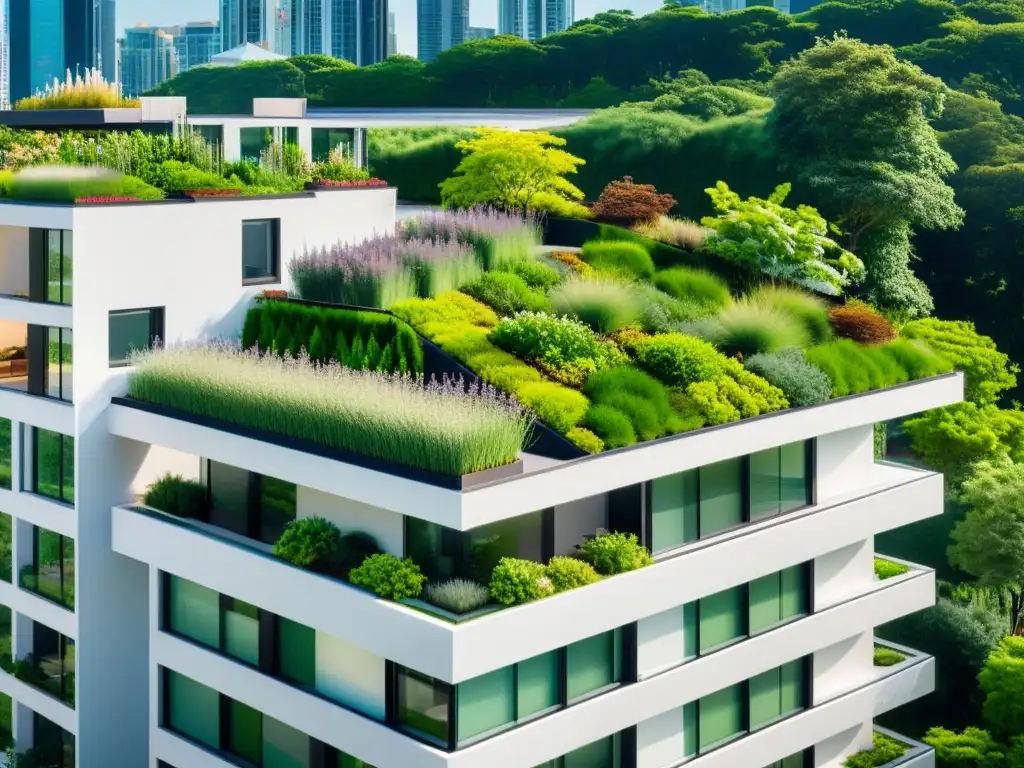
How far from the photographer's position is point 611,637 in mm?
22172

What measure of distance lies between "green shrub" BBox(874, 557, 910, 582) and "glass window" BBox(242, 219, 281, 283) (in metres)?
12.4

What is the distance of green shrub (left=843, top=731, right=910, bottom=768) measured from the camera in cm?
2728

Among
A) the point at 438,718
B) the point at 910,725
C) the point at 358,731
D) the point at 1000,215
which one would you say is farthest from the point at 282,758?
the point at 1000,215

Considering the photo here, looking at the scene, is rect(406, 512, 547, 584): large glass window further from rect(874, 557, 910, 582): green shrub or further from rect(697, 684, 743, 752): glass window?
rect(874, 557, 910, 582): green shrub

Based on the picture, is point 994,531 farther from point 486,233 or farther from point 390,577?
point 390,577

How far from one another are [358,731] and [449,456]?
14.2ft

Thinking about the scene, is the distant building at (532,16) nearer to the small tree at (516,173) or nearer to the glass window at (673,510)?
the small tree at (516,173)

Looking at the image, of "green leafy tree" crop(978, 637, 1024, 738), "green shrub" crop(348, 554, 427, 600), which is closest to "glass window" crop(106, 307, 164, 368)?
"green shrub" crop(348, 554, 427, 600)

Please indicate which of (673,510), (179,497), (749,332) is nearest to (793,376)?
(749,332)

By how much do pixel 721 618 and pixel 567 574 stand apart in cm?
425

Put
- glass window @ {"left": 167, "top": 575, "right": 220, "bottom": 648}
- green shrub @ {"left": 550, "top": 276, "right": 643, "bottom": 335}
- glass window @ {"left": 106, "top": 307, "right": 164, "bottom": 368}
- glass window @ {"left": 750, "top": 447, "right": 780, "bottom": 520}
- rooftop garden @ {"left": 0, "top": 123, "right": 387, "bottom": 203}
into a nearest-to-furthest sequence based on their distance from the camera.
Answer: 1. glass window @ {"left": 167, "top": 575, "right": 220, "bottom": 648}
2. glass window @ {"left": 750, "top": 447, "right": 780, "bottom": 520}
3. glass window @ {"left": 106, "top": 307, "right": 164, "bottom": 368}
4. rooftop garden @ {"left": 0, "top": 123, "right": 387, "bottom": 203}
5. green shrub @ {"left": 550, "top": 276, "right": 643, "bottom": 335}

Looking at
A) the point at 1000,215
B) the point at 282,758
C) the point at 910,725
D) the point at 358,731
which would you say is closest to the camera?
the point at 358,731

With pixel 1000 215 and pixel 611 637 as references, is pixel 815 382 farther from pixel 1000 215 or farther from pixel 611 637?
pixel 1000 215

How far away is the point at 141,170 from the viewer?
95.5ft
